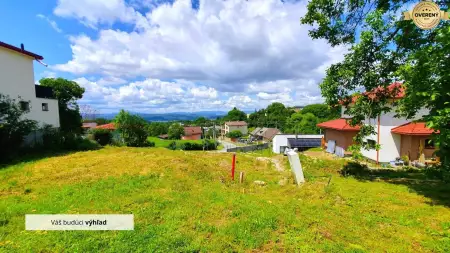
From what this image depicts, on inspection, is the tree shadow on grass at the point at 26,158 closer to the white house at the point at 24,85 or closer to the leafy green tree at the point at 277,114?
the white house at the point at 24,85

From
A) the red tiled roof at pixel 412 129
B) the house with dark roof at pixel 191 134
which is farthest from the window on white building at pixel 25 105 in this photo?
the house with dark roof at pixel 191 134

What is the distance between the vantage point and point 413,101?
5559 mm

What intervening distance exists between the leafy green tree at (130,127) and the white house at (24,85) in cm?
610

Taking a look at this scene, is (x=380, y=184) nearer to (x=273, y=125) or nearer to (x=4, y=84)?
(x=4, y=84)

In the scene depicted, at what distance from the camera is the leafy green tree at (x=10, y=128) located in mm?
10812

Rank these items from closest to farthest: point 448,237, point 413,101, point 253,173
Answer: point 448,237 → point 413,101 → point 253,173

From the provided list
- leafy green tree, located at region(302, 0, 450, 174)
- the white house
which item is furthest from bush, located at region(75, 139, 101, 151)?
leafy green tree, located at region(302, 0, 450, 174)

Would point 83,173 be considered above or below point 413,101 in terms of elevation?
below

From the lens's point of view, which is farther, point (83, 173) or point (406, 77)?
point (83, 173)

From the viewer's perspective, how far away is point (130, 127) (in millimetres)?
22469

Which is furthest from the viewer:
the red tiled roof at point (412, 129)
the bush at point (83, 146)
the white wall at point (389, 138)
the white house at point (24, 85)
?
the white wall at point (389, 138)

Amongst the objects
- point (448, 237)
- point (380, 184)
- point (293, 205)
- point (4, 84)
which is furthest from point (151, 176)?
point (4, 84)

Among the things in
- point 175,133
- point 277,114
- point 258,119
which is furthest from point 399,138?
point 258,119

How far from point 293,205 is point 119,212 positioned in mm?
3980
